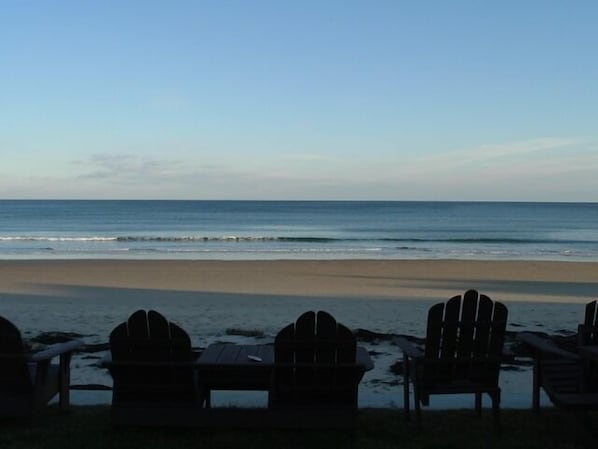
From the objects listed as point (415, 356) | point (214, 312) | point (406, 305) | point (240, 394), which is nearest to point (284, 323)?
point (214, 312)

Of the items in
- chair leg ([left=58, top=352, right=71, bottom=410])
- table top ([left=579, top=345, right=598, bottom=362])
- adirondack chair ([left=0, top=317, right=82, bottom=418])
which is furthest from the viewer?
chair leg ([left=58, top=352, right=71, bottom=410])

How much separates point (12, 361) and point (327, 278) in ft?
39.9

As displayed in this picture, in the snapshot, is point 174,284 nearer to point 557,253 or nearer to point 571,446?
point 571,446

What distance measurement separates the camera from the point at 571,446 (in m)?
4.31

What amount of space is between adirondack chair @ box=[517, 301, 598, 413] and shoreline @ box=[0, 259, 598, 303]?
7382 mm

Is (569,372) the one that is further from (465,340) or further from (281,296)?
(281,296)

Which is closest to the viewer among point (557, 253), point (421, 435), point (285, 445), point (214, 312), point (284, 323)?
point (285, 445)

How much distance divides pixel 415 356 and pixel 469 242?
32.2 meters

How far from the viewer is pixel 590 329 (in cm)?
473

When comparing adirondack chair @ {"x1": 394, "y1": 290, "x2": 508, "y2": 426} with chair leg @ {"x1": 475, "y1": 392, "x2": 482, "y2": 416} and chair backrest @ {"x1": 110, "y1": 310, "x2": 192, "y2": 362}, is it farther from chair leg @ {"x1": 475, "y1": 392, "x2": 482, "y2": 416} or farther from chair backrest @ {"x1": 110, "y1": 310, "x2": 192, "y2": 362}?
chair backrest @ {"x1": 110, "y1": 310, "x2": 192, "y2": 362}

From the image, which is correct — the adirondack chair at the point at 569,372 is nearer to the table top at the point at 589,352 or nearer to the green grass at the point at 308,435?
the table top at the point at 589,352

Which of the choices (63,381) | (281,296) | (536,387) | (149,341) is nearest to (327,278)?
(281,296)

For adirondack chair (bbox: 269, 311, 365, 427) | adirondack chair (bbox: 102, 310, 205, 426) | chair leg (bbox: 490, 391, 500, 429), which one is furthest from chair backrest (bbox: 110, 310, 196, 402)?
chair leg (bbox: 490, 391, 500, 429)

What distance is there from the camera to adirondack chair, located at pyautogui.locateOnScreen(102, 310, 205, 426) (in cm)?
433
